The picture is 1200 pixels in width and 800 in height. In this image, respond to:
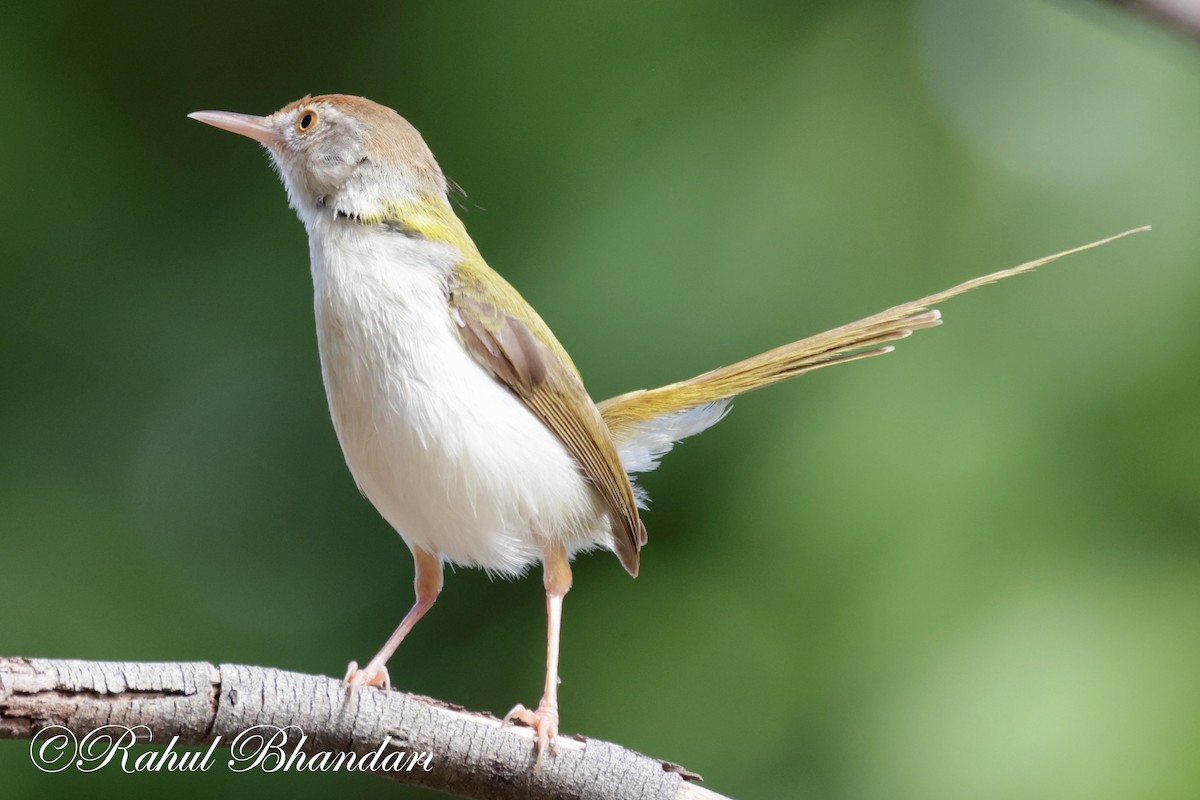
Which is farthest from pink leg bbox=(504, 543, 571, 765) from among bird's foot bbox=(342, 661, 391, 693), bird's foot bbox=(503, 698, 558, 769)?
bird's foot bbox=(342, 661, 391, 693)

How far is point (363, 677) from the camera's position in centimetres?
245

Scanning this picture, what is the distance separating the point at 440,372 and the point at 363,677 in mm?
743

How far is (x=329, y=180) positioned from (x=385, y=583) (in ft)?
6.48

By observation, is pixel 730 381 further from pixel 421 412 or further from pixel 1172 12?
pixel 1172 12

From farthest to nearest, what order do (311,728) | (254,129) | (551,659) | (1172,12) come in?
(254,129) < (551,659) < (311,728) < (1172,12)

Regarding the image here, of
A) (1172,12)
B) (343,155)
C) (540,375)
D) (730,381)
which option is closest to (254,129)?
(343,155)

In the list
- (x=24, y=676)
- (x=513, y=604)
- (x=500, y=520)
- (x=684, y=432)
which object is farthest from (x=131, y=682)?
(x=513, y=604)

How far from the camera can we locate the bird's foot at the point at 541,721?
235 centimetres

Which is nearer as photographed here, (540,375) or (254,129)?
(540,375)

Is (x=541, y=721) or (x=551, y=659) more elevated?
(x=541, y=721)

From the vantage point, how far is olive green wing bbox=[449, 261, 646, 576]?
113 inches

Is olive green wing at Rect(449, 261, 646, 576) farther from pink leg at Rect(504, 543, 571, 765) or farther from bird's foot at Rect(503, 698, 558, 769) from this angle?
bird's foot at Rect(503, 698, 558, 769)

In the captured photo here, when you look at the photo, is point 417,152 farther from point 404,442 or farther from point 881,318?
point 881,318

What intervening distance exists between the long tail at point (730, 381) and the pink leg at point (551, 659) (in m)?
0.49
